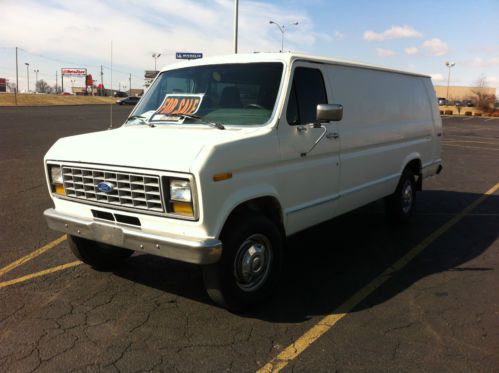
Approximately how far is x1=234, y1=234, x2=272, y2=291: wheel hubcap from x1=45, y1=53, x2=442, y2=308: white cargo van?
0.4 inches

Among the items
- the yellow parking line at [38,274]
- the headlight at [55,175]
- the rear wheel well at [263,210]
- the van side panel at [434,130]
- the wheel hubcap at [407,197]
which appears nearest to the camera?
the rear wheel well at [263,210]

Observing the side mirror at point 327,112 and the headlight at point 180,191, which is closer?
the headlight at point 180,191

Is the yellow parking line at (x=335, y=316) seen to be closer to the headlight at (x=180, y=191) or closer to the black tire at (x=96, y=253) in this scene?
the headlight at (x=180, y=191)

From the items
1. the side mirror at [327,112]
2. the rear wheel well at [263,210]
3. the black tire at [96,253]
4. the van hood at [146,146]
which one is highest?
the side mirror at [327,112]

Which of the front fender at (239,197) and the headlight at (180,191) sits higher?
the headlight at (180,191)

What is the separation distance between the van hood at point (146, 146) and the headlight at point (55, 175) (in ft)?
0.33

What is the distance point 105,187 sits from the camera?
12.2 feet

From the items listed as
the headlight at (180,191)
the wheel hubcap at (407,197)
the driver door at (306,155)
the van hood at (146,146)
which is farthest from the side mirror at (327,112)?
the wheel hubcap at (407,197)

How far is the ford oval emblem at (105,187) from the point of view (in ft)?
12.1

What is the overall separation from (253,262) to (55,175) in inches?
77.4

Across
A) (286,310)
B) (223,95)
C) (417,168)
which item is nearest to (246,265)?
(286,310)

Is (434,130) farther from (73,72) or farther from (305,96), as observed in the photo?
(73,72)

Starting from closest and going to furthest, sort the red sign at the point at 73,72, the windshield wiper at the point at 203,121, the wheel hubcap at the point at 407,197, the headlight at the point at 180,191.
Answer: the headlight at the point at 180,191 → the windshield wiper at the point at 203,121 → the wheel hubcap at the point at 407,197 → the red sign at the point at 73,72

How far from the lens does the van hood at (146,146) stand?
3369 mm
